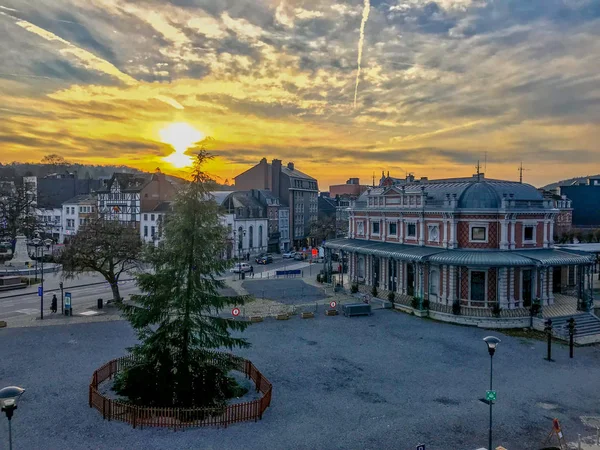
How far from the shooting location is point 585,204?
314 ft

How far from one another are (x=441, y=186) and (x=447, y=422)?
27.5 meters

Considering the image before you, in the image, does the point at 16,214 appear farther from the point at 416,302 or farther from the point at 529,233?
the point at 529,233

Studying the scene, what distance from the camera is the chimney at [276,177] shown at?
Answer: 90.0 metres

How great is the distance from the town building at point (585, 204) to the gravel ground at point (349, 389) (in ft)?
269

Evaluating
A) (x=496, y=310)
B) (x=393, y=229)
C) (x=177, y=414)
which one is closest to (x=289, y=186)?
(x=393, y=229)

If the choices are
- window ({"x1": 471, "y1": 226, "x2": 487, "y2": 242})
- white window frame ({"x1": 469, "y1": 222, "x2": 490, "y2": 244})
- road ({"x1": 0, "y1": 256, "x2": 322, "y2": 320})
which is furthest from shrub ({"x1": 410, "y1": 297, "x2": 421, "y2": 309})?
road ({"x1": 0, "y1": 256, "x2": 322, "y2": 320})

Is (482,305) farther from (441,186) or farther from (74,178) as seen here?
(74,178)

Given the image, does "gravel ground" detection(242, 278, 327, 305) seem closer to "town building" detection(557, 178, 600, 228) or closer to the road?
the road

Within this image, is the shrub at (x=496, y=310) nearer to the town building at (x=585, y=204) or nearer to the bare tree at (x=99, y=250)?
the bare tree at (x=99, y=250)

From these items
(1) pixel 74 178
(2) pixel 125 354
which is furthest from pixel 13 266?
(1) pixel 74 178

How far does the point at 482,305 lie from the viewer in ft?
111

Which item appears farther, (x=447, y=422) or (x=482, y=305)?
(x=482, y=305)

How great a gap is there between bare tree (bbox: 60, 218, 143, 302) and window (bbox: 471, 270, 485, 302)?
90.1ft

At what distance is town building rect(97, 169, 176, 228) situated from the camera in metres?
77.5
